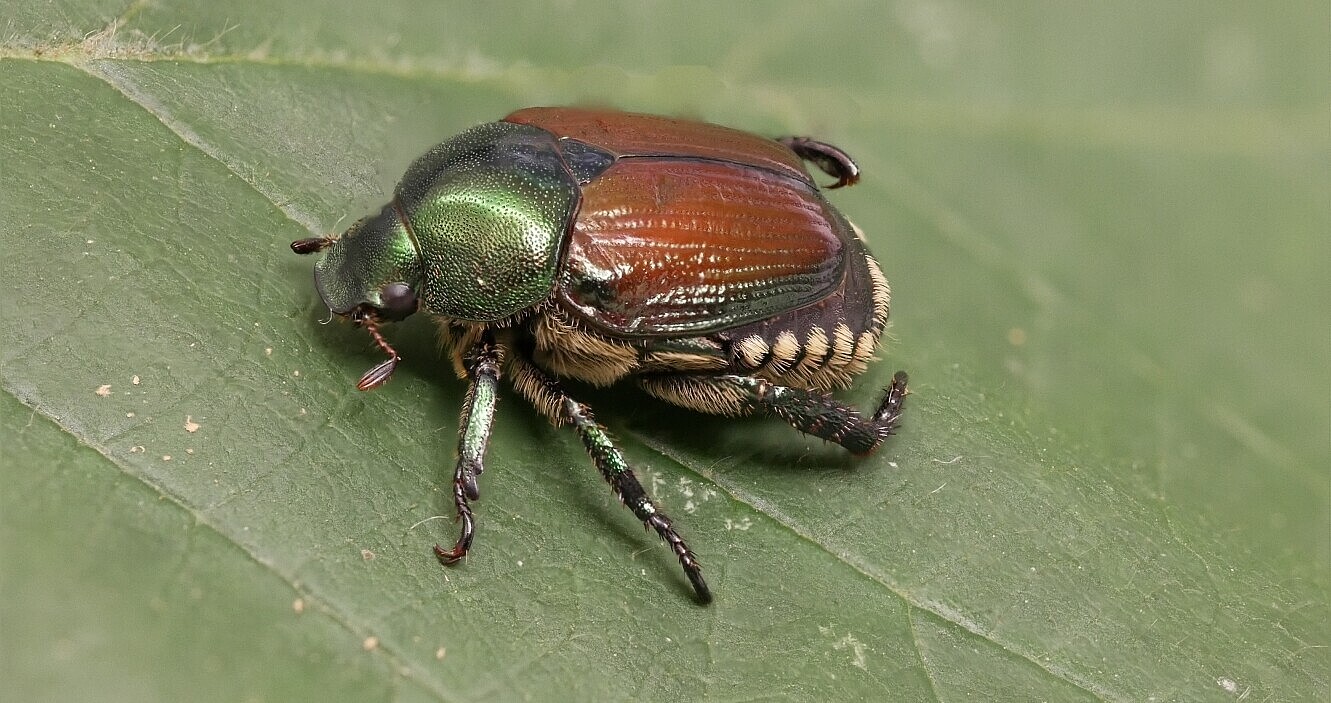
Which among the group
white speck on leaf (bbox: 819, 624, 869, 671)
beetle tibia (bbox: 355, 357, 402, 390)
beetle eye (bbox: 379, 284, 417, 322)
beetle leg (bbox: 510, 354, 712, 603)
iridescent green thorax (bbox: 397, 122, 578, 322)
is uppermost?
iridescent green thorax (bbox: 397, 122, 578, 322)

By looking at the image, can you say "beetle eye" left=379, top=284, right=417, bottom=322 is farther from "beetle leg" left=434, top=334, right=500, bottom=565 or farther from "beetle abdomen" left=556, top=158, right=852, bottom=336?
"beetle abdomen" left=556, top=158, right=852, bottom=336

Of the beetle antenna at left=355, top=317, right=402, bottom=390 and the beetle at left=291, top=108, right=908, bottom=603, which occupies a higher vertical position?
the beetle at left=291, top=108, right=908, bottom=603

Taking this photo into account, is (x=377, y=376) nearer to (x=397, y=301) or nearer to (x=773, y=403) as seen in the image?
(x=397, y=301)

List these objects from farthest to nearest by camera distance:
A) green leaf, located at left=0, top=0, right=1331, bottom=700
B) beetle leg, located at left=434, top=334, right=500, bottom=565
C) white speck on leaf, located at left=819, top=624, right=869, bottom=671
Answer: white speck on leaf, located at left=819, top=624, right=869, bottom=671 → beetle leg, located at left=434, top=334, right=500, bottom=565 → green leaf, located at left=0, top=0, right=1331, bottom=700

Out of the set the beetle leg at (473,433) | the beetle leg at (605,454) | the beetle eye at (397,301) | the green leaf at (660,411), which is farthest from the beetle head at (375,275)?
the beetle leg at (605,454)

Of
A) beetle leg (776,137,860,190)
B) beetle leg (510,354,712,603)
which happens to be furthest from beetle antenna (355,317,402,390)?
beetle leg (776,137,860,190)

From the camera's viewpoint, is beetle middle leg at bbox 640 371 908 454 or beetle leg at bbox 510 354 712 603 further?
beetle middle leg at bbox 640 371 908 454

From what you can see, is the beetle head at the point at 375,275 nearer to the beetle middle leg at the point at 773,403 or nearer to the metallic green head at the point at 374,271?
the metallic green head at the point at 374,271

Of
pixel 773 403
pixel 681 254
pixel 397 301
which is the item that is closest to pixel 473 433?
pixel 397 301

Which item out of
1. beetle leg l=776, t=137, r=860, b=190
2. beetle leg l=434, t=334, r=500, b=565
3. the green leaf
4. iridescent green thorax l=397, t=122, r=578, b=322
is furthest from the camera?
beetle leg l=776, t=137, r=860, b=190
